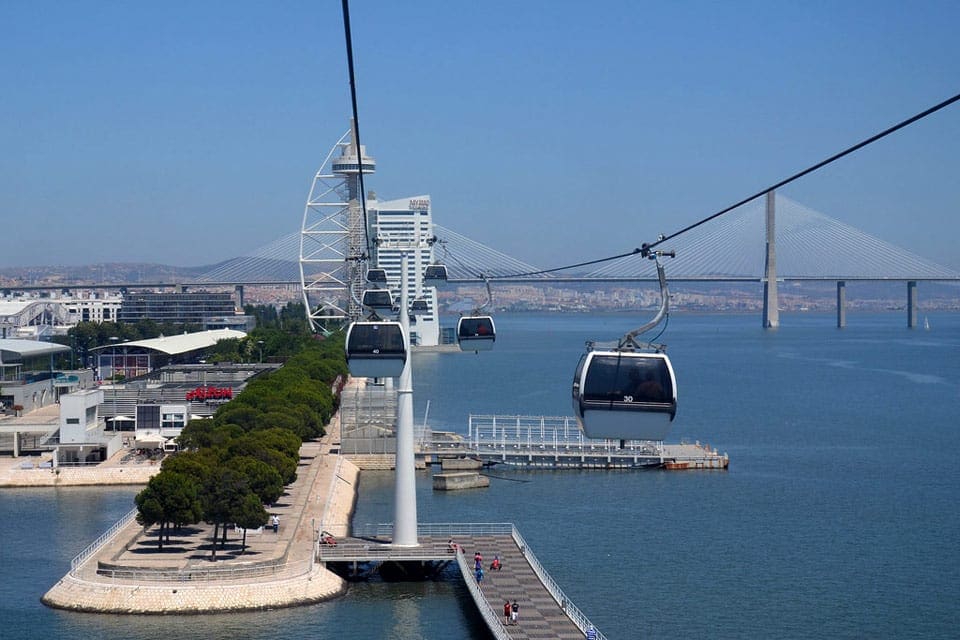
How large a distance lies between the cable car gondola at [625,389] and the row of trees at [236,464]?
343 inches

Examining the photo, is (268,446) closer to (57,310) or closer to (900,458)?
(900,458)

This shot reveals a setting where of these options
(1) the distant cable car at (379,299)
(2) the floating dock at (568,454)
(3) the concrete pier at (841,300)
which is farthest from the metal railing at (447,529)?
(3) the concrete pier at (841,300)

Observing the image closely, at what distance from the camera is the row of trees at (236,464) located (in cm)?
1527

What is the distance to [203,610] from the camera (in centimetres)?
1355

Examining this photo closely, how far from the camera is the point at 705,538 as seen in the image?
→ 18078 millimetres

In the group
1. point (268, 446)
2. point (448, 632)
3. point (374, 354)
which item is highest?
point (374, 354)

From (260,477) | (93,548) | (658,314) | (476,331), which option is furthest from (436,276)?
(658,314)

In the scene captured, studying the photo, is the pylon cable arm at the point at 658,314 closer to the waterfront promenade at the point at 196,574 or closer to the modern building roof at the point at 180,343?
the waterfront promenade at the point at 196,574

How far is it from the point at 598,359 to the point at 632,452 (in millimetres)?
Result: 18072

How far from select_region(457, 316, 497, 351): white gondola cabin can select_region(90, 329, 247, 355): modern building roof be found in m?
32.5

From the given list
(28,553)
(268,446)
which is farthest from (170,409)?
(28,553)

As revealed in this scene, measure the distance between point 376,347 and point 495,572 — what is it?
4136mm

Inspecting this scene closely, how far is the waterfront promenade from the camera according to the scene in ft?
44.7

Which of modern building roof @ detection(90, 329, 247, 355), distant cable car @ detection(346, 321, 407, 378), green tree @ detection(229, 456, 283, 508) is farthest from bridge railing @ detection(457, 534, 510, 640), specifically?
modern building roof @ detection(90, 329, 247, 355)
